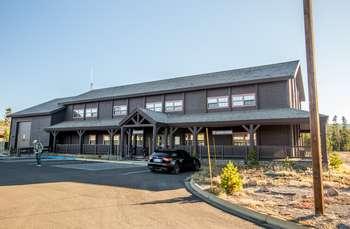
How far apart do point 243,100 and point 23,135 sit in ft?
103

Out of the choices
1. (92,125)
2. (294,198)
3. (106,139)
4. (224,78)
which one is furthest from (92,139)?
Result: (294,198)

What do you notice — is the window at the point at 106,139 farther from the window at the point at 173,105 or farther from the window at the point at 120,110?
the window at the point at 173,105

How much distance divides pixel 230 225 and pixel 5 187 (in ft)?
28.1

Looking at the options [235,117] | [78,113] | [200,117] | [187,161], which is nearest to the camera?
[187,161]

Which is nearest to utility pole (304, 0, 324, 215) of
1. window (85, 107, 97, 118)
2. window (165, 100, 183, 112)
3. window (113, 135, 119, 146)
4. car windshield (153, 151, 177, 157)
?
car windshield (153, 151, 177, 157)

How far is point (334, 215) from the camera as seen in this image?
627cm

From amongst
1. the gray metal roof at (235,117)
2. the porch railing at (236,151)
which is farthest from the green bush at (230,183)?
the gray metal roof at (235,117)

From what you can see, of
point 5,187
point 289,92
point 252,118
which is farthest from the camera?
point 289,92

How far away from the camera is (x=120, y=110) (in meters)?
29.8

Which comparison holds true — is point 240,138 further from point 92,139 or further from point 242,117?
point 92,139

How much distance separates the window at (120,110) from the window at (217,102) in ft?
34.5

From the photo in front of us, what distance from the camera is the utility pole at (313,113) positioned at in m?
6.34

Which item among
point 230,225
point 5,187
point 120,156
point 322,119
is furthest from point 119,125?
point 230,225

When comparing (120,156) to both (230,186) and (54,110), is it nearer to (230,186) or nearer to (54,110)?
(54,110)
